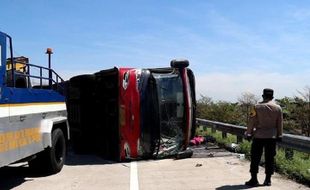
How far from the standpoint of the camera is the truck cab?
312 inches

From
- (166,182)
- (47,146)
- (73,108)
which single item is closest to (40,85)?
(47,146)

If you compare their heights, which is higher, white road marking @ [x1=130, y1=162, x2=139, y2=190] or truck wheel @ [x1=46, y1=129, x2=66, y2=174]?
truck wheel @ [x1=46, y1=129, x2=66, y2=174]

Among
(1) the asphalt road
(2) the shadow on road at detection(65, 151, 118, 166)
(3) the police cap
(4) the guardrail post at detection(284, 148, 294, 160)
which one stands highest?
(3) the police cap

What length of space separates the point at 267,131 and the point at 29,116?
4.34 metres

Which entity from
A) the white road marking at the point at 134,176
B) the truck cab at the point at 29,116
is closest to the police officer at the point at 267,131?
the white road marking at the point at 134,176

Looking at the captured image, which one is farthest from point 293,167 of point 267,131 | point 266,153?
point 267,131

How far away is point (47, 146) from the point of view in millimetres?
10117

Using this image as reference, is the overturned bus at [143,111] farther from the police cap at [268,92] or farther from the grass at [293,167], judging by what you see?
the police cap at [268,92]

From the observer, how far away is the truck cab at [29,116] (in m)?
7.93

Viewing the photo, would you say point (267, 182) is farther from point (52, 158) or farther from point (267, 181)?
point (52, 158)

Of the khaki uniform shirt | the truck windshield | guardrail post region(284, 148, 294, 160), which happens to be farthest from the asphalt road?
the khaki uniform shirt

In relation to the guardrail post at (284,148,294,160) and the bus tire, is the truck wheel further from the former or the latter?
the guardrail post at (284,148,294,160)

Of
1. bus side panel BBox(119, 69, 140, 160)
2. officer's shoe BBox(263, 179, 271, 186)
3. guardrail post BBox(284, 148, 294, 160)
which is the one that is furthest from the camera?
bus side panel BBox(119, 69, 140, 160)

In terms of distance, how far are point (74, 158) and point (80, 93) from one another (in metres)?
2.16
